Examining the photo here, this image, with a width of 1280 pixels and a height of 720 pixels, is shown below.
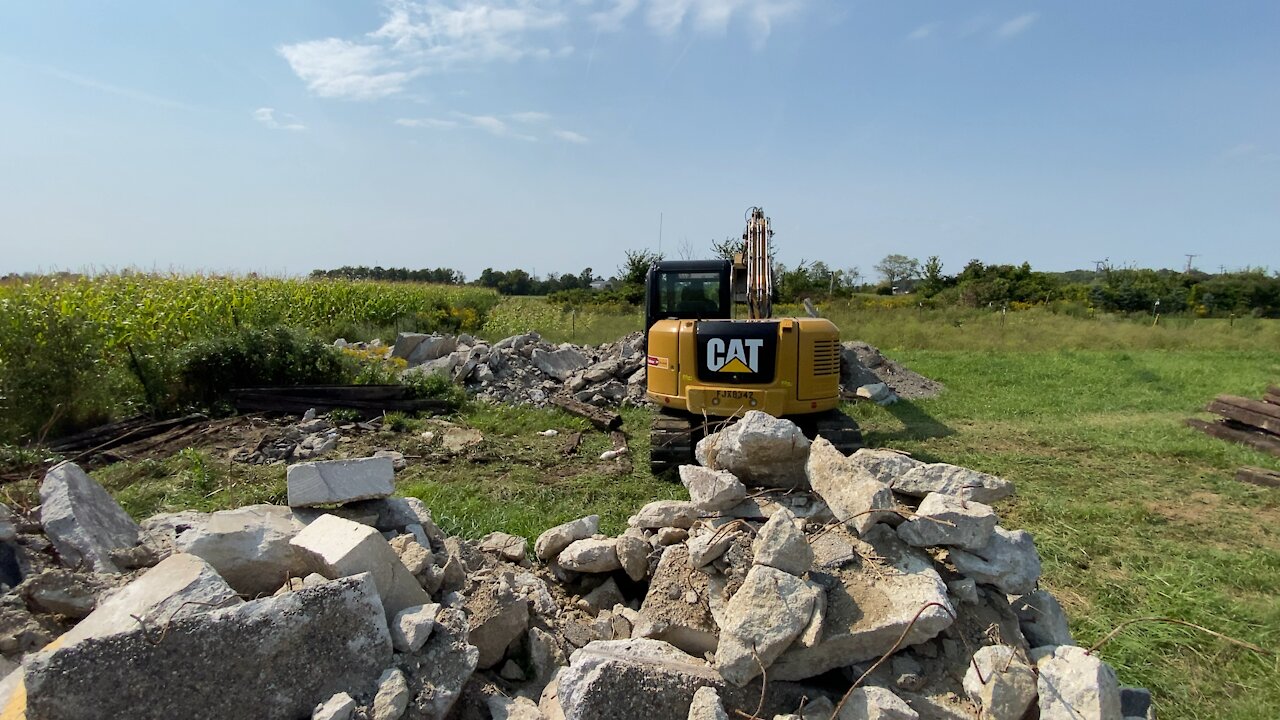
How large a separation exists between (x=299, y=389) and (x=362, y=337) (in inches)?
250

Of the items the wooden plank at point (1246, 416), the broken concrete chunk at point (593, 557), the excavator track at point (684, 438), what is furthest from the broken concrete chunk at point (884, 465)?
the wooden plank at point (1246, 416)

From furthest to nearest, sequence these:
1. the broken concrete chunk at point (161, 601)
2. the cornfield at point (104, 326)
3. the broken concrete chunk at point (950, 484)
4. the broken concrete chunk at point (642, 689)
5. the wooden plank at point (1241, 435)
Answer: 1. the wooden plank at point (1241, 435)
2. the cornfield at point (104, 326)
3. the broken concrete chunk at point (950, 484)
4. the broken concrete chunk at point (642, 689)
5. the broken concrete chunk at point (161, 601)

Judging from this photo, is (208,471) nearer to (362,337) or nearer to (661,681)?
(661,681)

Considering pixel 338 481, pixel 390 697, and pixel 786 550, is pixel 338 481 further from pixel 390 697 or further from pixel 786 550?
pixel 786 550

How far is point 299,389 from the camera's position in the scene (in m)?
9.54

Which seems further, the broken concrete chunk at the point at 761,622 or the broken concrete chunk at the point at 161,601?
the broken concrete chunk at the point at 761,622

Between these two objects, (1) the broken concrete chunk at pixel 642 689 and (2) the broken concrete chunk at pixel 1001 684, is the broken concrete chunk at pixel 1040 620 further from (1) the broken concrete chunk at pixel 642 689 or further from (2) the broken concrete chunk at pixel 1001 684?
(1) the broken concrete chunk at pixel 642 689

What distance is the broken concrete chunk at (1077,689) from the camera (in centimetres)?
234

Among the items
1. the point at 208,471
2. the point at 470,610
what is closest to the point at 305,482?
the point at 470,610

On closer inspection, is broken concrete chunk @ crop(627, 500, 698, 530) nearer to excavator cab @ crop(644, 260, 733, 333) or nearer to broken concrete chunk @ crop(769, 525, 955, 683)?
broken concrete chunk @ crop(769, 525, 955, 683)

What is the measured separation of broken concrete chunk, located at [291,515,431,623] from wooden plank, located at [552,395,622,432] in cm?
620

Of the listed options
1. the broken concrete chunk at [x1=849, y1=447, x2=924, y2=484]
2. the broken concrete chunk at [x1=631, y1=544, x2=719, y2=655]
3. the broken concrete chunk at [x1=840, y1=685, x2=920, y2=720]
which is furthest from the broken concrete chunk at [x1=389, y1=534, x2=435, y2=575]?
the broken concrete chunk at [x1=849, y1=447, x2=924, y2=484]

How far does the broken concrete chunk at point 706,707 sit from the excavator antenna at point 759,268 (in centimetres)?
652

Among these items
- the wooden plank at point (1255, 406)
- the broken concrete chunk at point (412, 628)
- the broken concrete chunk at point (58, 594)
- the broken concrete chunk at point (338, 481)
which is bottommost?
the wooden plank at point (1255, 406)
